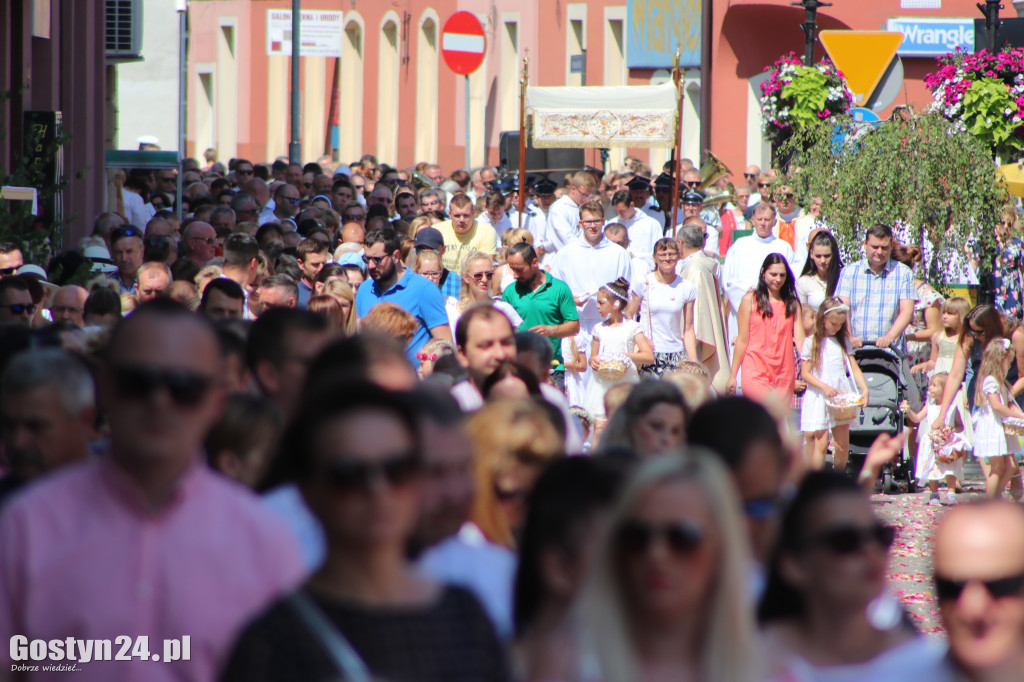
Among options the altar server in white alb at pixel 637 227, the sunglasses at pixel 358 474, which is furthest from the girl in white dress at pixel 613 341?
the sunglasses at pixel 358 474

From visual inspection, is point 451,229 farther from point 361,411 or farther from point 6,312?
point 361,411

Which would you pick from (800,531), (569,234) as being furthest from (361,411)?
(569,234)

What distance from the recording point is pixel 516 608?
10.9 feet

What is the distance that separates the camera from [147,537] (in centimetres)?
313

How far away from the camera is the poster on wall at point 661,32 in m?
31.8

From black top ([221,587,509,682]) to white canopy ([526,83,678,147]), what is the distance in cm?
1454

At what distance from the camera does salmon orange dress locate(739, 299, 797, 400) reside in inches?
484

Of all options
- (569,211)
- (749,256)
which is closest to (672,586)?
(749,256)

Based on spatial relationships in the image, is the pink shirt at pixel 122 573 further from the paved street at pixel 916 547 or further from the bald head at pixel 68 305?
the bald head at pixel 68 305

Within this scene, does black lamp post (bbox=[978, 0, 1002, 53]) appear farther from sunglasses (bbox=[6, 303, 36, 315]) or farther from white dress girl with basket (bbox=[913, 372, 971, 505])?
sunglasses (bbox=[6, 303, 36, 315])

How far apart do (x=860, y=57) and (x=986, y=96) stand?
4.57 meters

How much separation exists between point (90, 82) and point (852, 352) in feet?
30.2

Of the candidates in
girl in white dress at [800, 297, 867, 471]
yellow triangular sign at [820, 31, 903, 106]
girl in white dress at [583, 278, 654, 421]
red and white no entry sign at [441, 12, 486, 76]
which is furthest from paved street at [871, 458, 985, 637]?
red and white no entry sign at [441, 12, 486, 76]
